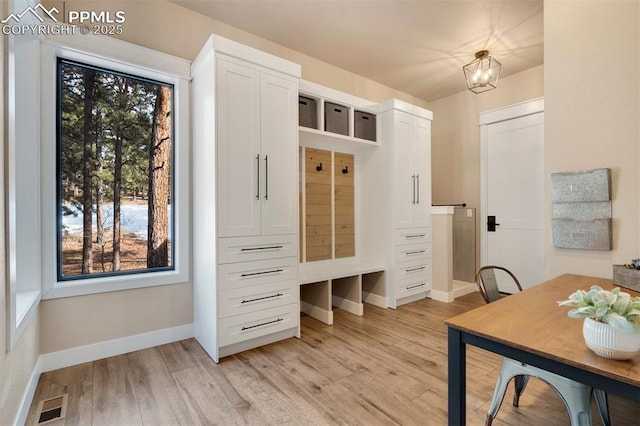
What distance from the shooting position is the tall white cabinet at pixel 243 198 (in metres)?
2.34

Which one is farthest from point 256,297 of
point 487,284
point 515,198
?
point 515,198

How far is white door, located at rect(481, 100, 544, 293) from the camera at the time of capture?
12.8 feet

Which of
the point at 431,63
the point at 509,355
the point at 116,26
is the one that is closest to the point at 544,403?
the point at 509,355

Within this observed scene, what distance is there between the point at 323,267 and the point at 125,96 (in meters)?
2.44

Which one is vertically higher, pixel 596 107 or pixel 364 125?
pixel 364 125

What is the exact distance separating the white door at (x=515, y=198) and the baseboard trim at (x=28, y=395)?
15.7 ft

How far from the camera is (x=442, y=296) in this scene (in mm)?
3836

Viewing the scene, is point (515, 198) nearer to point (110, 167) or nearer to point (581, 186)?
point (581, 186)

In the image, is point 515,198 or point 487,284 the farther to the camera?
point 515,198

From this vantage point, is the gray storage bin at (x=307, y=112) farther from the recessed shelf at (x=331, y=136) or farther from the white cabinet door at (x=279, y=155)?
the white cabinet door at (x=279, y=155)

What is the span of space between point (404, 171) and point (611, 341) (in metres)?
2.87

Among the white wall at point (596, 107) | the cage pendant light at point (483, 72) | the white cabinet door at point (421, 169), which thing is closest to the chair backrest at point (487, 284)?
the white wall at point (596, 107)

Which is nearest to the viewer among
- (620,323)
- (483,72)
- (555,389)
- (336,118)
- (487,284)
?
(620,323)

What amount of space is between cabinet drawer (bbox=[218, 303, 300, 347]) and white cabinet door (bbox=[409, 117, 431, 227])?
1894 millimetres
